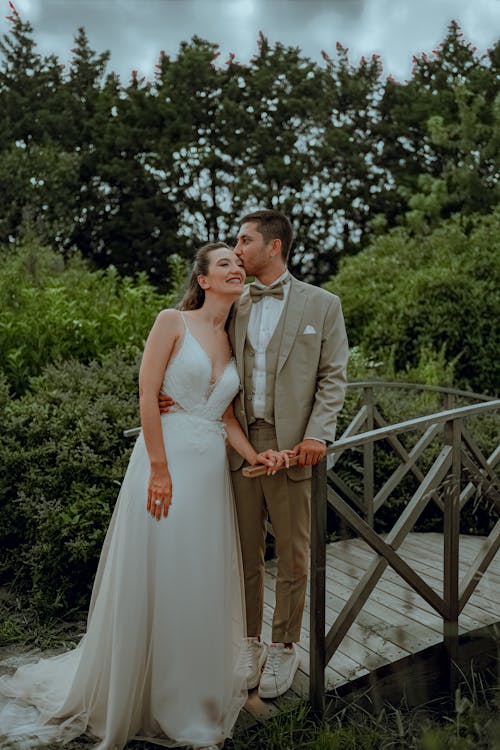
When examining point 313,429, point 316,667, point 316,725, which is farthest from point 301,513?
point 316,725

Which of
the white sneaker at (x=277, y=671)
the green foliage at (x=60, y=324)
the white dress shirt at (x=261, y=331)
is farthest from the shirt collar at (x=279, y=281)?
the green foliage at (x=60, y=324)

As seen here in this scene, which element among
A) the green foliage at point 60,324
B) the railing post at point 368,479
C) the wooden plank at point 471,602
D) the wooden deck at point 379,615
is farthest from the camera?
the green foliage at point 60,324

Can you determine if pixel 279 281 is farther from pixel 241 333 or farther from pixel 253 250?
pixel 241 333

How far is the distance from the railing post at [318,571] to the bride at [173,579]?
22 cm

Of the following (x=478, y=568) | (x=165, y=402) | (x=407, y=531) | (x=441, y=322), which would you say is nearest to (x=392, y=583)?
(x=478, y=568)

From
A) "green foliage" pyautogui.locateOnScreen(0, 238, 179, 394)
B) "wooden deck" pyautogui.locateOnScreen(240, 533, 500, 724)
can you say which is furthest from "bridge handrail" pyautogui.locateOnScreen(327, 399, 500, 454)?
"green foliage" pyautogui.locateOnScreen(0, 238, 179, 394)

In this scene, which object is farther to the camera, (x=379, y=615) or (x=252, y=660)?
(x=379, y=615)

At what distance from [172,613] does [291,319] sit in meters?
1.31

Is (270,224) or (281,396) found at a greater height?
(270,224)

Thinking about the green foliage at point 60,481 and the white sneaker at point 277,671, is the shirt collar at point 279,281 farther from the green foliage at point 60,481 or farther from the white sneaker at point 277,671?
the green foliage at point 60,481

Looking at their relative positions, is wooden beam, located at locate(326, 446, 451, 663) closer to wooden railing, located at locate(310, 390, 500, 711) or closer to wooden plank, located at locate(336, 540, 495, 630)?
wooden railing, located at locate(310, 390, 500, 711)

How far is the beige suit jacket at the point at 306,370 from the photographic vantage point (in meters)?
3.02

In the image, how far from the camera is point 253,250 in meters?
3.12

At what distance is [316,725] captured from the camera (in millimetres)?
2984
